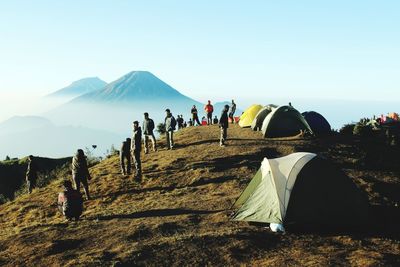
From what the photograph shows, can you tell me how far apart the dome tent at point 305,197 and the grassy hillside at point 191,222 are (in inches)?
24.4

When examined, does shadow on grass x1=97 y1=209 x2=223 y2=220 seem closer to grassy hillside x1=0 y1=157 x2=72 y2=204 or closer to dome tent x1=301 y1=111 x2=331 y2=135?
dome tent x1=301 y1=111 x2=331 y2=135

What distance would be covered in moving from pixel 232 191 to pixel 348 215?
6.07m

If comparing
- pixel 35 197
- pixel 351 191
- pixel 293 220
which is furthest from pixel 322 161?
pixel 35 197

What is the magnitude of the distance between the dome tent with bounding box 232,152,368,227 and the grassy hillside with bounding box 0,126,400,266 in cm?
62

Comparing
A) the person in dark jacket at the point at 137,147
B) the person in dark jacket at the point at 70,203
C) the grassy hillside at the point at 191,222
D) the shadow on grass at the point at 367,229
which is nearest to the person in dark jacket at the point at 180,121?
the grassy hillside at the point at 191,222

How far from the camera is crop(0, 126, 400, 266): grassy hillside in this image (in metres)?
11.4

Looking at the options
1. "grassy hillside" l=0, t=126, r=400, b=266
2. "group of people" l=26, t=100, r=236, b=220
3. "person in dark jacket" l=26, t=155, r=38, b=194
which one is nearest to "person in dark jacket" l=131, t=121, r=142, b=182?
"group of people" l=26, t=100, r=236, b=220

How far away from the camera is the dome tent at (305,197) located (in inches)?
532

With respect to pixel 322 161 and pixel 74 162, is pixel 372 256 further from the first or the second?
pixel 74 162

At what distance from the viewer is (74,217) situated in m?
16.0

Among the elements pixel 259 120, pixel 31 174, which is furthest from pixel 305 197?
pixel 259 120

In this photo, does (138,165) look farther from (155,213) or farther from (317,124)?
(317,124)

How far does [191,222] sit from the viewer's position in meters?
14.5

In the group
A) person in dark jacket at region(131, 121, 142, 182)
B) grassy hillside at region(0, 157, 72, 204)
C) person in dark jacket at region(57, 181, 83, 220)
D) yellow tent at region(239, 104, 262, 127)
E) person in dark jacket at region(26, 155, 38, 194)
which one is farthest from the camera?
grassy hillside at region(0, 157, 72, 204)
